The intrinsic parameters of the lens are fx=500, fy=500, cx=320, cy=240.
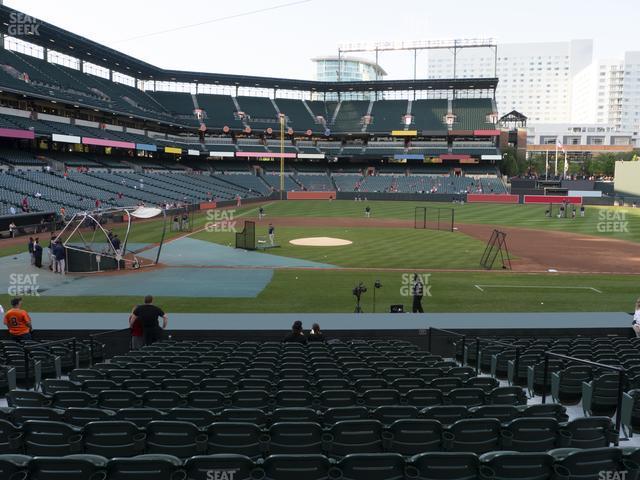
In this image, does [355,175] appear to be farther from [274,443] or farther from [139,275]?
[274,443]

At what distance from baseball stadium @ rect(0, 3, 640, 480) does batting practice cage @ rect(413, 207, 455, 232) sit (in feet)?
2.86

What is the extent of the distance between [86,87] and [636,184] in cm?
9150

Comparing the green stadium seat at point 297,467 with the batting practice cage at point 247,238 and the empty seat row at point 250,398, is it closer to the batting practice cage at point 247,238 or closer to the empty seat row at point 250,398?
the empty seat row at point 250,398

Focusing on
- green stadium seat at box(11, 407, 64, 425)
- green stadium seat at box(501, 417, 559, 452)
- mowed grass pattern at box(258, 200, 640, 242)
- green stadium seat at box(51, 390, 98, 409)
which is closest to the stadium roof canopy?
mowed grass pattern at box(258, 200, 640, 242)

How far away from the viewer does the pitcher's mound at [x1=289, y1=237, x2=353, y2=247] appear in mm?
39406

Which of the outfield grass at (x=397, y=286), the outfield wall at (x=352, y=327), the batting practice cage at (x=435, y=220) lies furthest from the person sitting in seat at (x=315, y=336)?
the batting practice cage at (x=435, y=220)

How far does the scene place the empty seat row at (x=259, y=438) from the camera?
5418 millimetres

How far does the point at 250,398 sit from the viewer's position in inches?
287

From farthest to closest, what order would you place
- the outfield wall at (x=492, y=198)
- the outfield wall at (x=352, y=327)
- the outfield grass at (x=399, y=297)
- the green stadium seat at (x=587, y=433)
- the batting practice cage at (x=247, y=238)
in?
the outfield wall at (x=492, y=198), the batting practice cage at (x=247, y=238), the outfield grass at (x=399, y=297), the outfield wall at (x=352, y=327), the green stadium seat at (x=587, y=433)

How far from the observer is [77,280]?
88.2 ft

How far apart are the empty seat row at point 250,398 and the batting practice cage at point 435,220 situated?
4023cm

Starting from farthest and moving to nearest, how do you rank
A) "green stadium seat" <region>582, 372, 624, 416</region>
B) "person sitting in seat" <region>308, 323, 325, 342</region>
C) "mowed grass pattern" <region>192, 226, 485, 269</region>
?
"mowed grass pattern" <region>192, 226, 485, 269</region>, "person sitting in seat" <region>308, 323, 325, 342</region>, "green stadium seat" <region>582, 372, 624, 416</region>

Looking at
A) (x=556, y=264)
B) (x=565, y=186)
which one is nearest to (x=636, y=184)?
(x=565, y=186)

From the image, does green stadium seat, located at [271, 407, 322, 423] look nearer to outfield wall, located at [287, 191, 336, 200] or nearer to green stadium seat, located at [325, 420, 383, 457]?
green stadium seat, located at [325, 420, 383, 457]
